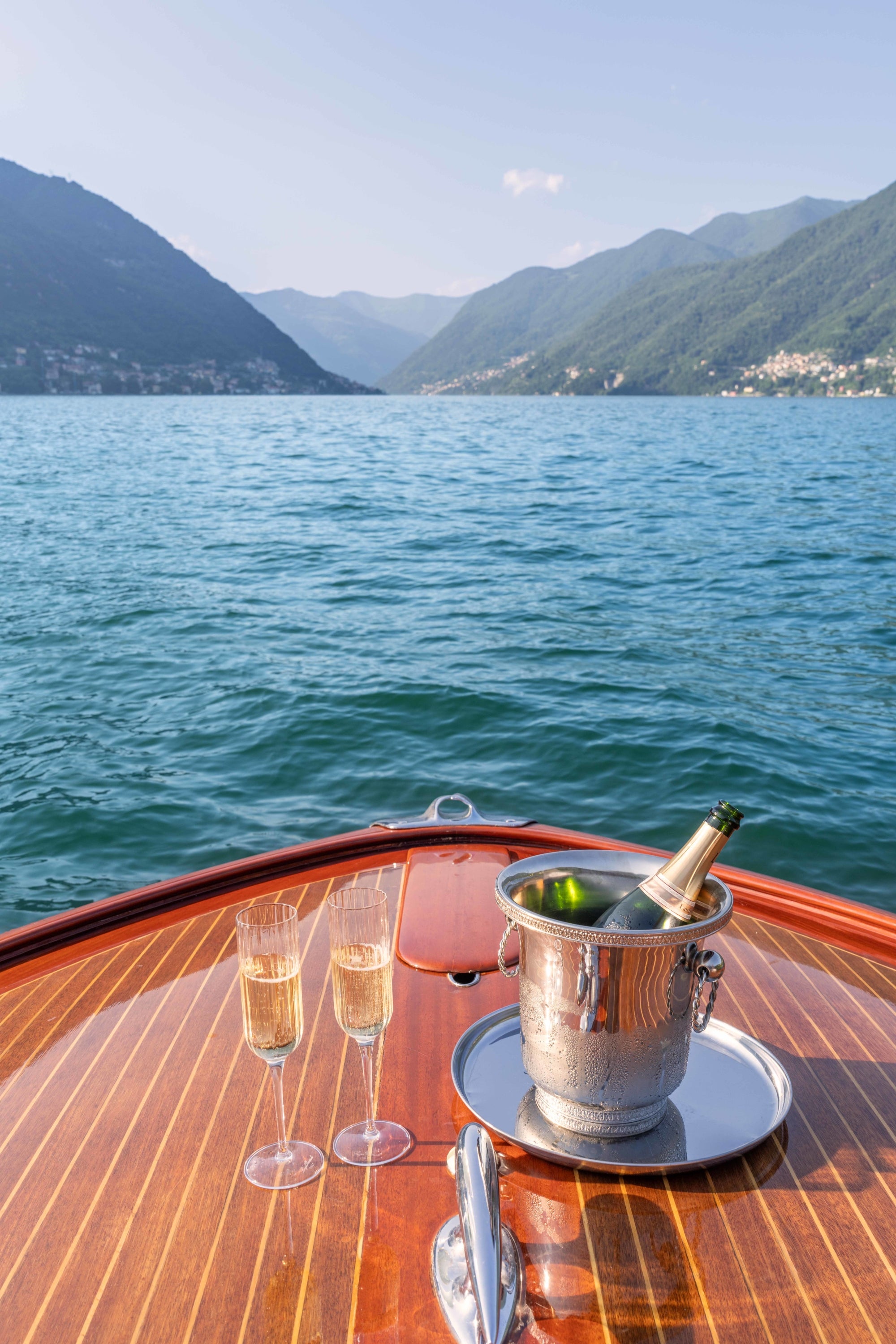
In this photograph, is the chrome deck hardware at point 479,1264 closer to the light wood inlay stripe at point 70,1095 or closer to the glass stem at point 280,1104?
the glass stem at point 280,1104

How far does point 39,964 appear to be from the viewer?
6.14 feet

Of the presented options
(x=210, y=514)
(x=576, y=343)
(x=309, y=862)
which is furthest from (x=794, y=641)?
(x=576, y=343)

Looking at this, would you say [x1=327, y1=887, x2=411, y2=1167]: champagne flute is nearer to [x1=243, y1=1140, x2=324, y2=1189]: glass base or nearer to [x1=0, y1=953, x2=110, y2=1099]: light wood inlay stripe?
[x1=243, y1=1140, x2=324, y2=1189]: glass base

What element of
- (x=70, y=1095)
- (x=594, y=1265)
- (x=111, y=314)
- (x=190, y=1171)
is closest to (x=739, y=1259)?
(x=594, y=1265)

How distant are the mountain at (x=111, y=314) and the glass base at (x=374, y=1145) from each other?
7472 cm

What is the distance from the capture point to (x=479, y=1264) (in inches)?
33.0

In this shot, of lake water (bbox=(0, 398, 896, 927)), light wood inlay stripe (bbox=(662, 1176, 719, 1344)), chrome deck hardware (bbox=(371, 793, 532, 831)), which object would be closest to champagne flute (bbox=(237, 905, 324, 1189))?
light wood inlay stripe (bbox=(662, 1176, 719, 1344))

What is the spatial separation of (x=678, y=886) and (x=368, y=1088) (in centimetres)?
50

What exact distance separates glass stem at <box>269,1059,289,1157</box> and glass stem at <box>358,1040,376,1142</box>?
108 millimetres

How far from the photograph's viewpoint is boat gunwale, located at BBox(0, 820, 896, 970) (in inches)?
75.8

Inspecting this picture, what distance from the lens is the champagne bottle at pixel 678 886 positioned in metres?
1.13

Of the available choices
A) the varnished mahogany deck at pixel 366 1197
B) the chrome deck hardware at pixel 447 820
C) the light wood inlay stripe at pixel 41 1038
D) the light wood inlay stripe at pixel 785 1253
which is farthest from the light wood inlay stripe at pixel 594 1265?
the chrome deck hardware at pixel 447 820

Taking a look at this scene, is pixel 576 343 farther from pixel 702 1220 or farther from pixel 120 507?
pixel 702 1220

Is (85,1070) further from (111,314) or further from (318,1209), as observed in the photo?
(111,314)
